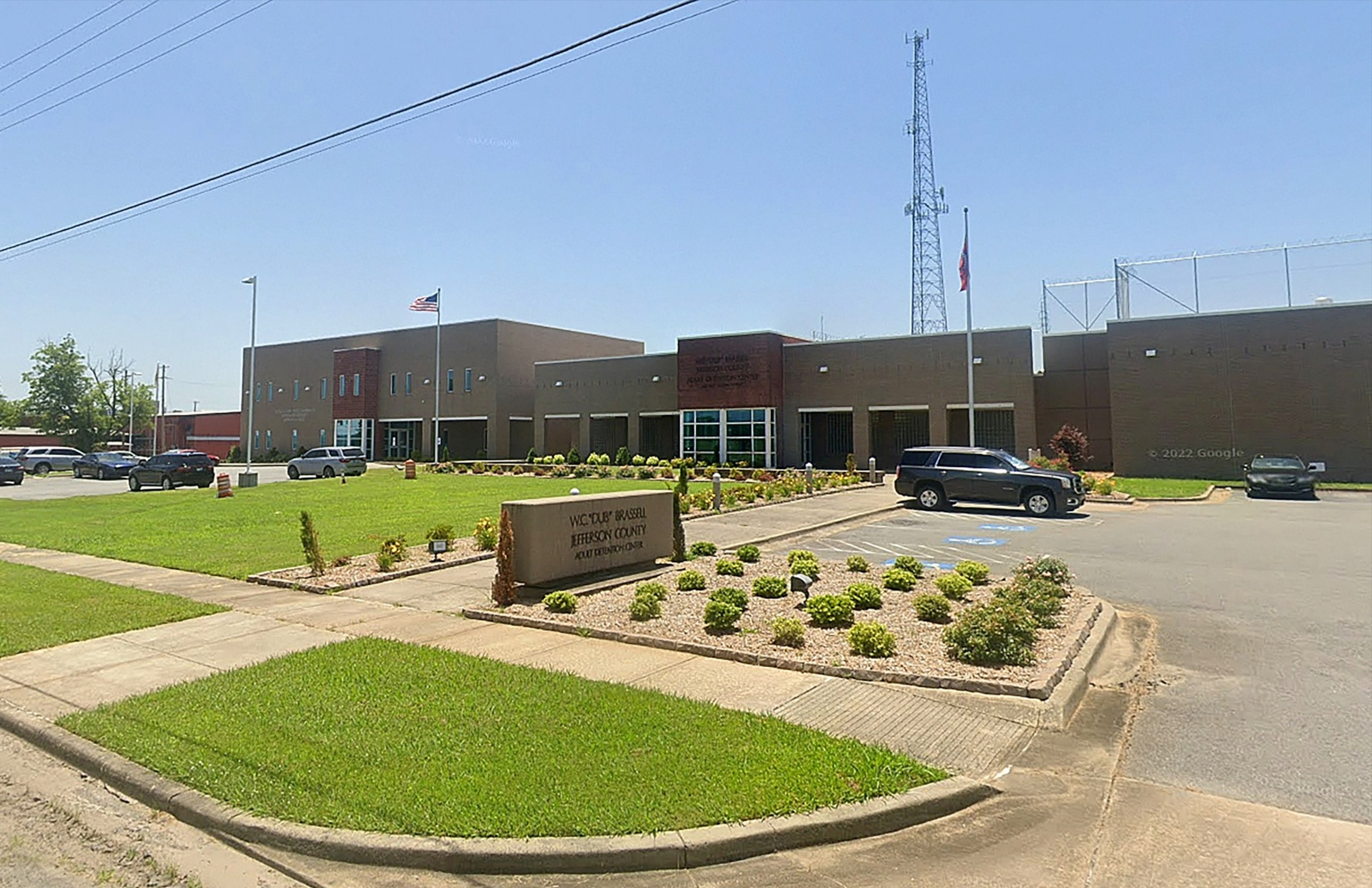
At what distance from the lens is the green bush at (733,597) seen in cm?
901

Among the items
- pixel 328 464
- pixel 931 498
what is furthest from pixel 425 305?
pixel 931 498

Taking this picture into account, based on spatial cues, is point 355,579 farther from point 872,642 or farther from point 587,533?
point 872,642

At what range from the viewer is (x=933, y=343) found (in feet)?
123

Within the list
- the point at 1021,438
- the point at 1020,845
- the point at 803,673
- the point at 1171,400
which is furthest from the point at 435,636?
the point at 1171,400

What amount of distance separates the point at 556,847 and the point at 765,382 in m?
37.8

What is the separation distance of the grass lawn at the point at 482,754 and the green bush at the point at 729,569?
17.6 feet

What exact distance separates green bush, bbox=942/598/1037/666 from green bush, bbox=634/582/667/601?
132 inches

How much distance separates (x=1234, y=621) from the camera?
9.27 metres

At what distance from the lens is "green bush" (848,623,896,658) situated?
7.30 metres

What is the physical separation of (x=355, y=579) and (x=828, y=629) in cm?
733

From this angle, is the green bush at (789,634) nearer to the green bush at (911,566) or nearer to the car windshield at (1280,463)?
the green bush at (911,566)

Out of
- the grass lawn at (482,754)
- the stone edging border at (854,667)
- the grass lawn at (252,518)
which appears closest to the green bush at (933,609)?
the stone edging border at (854,667)

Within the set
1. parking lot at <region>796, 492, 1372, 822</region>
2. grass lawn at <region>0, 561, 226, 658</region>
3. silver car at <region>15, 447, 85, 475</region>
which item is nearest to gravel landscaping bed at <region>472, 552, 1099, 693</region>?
parking lot at <region>796, 492, 1372, 822</region>

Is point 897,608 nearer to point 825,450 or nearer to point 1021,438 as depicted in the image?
point 1021,438
